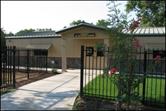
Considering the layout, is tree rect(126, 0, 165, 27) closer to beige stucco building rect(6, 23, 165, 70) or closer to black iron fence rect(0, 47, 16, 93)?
beige stucco building rect(6, 23, 165, 70)

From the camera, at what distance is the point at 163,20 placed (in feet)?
106

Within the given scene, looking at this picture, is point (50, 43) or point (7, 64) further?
point (50, 43)

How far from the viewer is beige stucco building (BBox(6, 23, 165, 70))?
69.2 feet

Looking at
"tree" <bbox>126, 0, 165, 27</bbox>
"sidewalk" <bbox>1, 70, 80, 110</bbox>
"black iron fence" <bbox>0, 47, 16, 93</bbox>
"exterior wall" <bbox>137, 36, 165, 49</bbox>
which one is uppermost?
"tree" <bbox>126, 0, 165, 27</bbox>

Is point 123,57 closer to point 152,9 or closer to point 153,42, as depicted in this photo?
point 153,42

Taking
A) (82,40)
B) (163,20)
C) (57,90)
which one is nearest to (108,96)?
(57,90)

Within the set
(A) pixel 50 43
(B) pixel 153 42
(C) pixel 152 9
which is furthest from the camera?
(C) pixel 152 9

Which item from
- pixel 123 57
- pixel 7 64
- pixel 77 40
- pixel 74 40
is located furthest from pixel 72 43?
pixel 123 57

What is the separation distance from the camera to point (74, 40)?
24234 mm

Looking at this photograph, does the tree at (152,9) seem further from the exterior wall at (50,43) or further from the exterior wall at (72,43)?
the exterior wall at (50,43)

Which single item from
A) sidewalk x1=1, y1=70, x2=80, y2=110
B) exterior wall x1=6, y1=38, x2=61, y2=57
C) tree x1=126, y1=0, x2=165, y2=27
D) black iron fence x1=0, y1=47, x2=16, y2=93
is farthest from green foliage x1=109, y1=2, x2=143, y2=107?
tree x1=126, y1=0, x2=165, y2=27

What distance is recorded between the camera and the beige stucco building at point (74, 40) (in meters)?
21.1

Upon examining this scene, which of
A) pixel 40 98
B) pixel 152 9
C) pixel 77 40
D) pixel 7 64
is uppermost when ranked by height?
pixel 152 9

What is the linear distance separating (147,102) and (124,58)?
5.98ft
